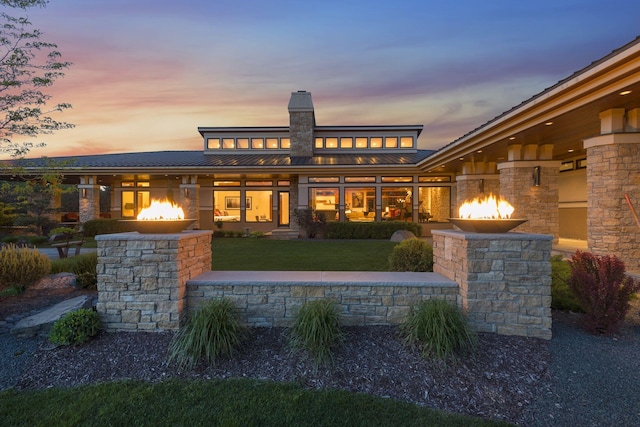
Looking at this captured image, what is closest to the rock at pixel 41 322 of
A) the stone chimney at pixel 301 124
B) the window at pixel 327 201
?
the window at pixel 327 201

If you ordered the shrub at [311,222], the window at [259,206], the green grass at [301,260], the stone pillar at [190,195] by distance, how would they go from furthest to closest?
the window at [259,206] → the stone pillar at [190,195] → the shrub at [311,222] → the green grass at [301,260]

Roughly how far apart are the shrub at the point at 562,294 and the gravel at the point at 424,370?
0.94 m

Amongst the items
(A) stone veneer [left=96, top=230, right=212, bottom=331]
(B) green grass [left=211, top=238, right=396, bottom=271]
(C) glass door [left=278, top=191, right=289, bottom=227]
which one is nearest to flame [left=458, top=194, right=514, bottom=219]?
(B) green grass [left=211, top=238, right=396, bottom=271]

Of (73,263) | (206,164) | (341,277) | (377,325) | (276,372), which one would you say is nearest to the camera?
(276,372)

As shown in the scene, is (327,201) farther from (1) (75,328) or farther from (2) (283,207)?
(1) (75,328)

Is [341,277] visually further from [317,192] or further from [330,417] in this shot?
[317,192]

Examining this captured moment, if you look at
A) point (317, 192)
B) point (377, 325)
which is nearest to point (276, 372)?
point (377, 325)

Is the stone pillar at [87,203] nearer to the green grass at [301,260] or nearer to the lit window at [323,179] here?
the green grass at [301,260]

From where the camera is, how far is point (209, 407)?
2865mm

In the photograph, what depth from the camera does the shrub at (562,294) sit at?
509 centimetres

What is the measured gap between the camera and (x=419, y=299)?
4.26 metres

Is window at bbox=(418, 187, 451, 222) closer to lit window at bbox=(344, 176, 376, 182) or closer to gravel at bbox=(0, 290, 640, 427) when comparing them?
lit window at bbox=(344, 176, 376, 182)

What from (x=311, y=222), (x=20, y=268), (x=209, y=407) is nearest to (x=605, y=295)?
(x=209, y=407)

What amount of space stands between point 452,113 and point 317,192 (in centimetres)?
924
